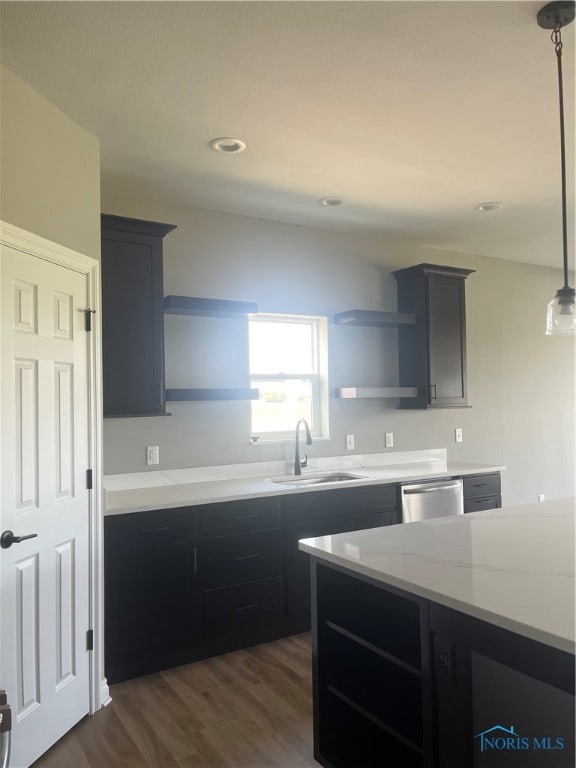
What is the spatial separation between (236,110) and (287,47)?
1.68 ft

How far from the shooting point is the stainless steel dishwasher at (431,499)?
4001 millimetres

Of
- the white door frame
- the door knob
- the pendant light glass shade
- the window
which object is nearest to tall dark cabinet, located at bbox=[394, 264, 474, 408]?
the window

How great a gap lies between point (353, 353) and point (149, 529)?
2.28 metres

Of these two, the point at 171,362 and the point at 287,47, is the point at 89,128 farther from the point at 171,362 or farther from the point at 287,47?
the point at 171,362

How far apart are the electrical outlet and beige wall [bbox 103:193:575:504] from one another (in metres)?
0.04

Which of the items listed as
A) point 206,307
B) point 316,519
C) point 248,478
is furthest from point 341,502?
point 206,307

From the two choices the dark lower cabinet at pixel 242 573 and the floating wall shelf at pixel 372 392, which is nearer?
the dark lower cabinet at pixel 242 573

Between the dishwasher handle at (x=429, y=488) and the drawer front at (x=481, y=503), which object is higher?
the dishwasher handle at (x=429, y=488)

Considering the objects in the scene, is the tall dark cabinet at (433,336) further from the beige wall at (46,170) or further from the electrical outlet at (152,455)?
the beige wall at (46,170)

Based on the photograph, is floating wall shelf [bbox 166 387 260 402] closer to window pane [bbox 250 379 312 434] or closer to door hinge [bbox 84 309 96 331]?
window pane [bbox 250 379 312 434]

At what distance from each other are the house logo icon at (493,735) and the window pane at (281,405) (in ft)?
9.03

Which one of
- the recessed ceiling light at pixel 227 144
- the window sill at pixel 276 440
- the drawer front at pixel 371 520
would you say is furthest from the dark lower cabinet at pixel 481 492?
the recessed ceiling light at pixel 227 144

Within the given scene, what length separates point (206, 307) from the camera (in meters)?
3.71

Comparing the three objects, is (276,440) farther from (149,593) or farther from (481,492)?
(481,492)
